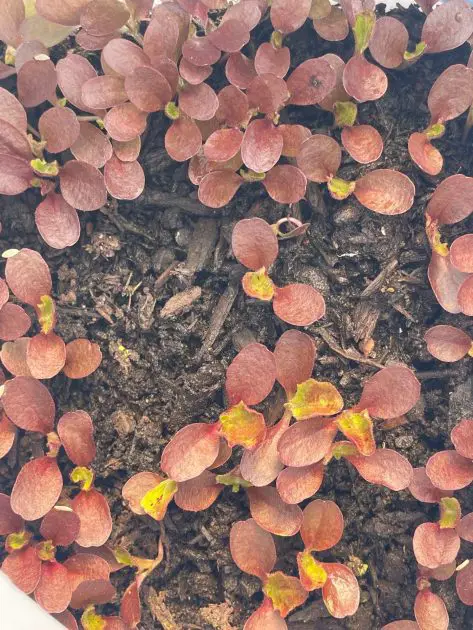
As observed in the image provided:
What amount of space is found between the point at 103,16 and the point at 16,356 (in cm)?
63

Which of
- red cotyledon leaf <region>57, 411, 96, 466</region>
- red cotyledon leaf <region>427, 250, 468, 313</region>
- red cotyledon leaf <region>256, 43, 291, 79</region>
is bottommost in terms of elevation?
red cotyledon leaf <region>57, 411, 96, 466</region>

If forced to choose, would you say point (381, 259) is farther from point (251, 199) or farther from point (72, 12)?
point (72, 12)

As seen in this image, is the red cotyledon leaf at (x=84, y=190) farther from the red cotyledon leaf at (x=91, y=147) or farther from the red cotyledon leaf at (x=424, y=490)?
the red cotyledon leaf at (x=424, y=490)

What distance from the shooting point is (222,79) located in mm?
1089

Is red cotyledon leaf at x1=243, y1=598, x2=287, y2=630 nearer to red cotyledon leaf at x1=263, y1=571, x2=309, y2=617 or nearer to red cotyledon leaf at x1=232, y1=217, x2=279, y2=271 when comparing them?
red cotyledon leaf at x1=263, y1=571, x2=309, y2=617

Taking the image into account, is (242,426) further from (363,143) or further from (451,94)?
(451,94)

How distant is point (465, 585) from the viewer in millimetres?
936

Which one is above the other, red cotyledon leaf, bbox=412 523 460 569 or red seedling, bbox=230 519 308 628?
red cotyledon leaf, bbox=412 523 460 569

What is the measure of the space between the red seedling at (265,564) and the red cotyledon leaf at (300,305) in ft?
1.15

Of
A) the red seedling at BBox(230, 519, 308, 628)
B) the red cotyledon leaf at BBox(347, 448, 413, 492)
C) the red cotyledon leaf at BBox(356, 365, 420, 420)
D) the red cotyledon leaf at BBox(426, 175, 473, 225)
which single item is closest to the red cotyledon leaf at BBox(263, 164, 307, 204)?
the red cotyledon leaf at BBox(426, 175, 473, 225)

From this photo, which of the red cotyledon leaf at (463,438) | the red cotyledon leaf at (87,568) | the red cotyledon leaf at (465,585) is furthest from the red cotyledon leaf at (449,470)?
the red cotyledon leaf at (87,568)

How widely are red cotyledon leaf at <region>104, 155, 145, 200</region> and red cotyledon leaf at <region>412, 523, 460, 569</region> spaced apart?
0.76 meters

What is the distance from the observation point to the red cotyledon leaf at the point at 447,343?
0.99 meters

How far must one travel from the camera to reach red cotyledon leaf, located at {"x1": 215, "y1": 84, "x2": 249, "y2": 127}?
99 centimetres
